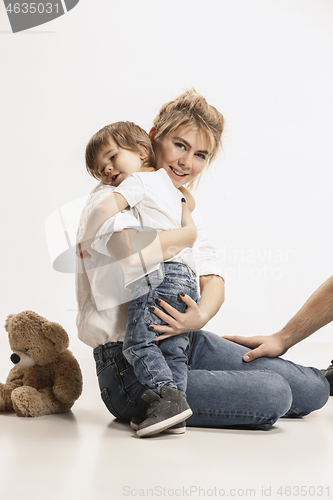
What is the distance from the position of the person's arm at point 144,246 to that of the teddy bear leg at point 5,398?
44 centimetres

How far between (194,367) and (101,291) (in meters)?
0.30

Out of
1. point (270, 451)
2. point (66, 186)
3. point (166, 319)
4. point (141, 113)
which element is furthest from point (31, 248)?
point (270, 451)

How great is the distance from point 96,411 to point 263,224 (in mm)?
1861

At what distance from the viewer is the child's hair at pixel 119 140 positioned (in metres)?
1.10

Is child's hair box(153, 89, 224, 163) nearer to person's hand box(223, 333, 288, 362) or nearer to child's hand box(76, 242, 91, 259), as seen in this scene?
child's hand box(76, 242, 91, 259)

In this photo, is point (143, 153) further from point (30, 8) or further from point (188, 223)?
point (30, 8)

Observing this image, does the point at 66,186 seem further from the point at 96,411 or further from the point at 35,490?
the point at 35,490

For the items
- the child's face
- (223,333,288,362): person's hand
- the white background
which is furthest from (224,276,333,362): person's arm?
the white background

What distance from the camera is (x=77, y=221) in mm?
1127

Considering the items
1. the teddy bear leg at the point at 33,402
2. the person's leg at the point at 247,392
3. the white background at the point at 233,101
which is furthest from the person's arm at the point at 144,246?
the white background at the point at 233,101

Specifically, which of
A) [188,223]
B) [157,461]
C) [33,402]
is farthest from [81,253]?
[157,461]

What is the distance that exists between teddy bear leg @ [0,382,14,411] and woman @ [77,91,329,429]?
0.86ft

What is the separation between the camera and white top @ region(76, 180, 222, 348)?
1016 millimetres

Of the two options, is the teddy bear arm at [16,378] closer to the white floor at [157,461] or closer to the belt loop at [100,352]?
the white floor at [157,461]
